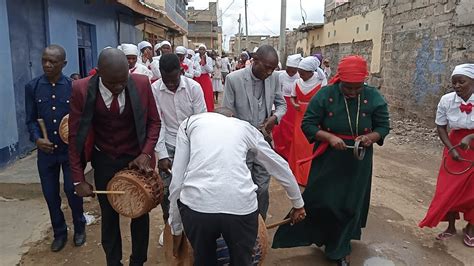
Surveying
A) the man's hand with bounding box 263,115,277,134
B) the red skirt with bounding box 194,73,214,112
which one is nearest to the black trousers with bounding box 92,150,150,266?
the man's hand with bounding box 263,115,277,134

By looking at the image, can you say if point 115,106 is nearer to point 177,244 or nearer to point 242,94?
point 177,244

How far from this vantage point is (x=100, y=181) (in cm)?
306

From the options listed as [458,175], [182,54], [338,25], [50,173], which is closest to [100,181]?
[50,173]

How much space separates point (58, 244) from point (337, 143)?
2560 millimetres

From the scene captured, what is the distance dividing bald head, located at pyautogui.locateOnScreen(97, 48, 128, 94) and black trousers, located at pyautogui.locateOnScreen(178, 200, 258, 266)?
3.01 feet

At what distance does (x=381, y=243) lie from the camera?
4113 millimetres

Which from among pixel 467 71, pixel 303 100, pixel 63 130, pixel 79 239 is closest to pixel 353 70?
pixel 467 71

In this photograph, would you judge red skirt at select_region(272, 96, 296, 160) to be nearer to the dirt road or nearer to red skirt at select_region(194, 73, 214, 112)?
the dirt road

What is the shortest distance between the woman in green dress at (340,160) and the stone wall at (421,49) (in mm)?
5838

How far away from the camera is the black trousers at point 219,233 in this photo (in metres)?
2.21

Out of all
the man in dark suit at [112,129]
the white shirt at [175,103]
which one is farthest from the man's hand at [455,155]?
the man in dark suit at [112,129]

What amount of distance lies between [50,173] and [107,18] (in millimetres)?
8713

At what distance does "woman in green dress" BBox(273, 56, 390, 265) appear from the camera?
3.33 metres

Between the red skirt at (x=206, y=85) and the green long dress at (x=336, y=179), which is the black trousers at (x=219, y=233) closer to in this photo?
the green long dress at (x=336, y=179)
